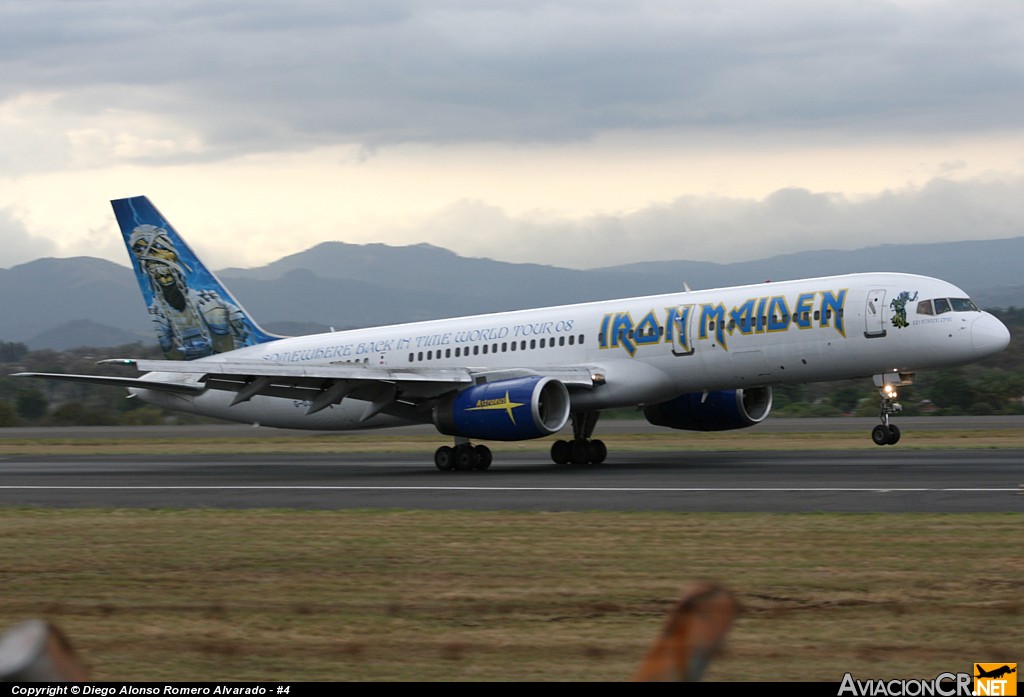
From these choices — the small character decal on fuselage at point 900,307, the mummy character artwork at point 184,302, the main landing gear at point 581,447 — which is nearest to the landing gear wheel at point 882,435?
the small character decal on fuselage at point 900,307

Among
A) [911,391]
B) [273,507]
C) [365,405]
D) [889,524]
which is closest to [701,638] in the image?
[889,524]

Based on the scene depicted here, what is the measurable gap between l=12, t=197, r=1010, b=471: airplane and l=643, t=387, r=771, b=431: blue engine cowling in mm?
34

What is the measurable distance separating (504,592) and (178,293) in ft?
90.1

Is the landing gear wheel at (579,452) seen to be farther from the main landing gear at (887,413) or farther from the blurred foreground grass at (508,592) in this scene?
the blurred foreground grass at (508,592)

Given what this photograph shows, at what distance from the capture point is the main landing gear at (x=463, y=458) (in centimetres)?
2897

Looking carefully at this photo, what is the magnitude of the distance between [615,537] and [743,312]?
46.5ft

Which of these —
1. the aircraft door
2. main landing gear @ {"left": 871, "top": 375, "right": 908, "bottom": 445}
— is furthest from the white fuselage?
main landing gear @ {"left": 871, "top": 375, "right": 908, "bottom": 445}

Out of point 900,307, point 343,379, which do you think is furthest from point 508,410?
point 900,307

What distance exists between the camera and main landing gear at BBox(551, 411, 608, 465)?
31.5 meters

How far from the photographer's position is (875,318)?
2705 centimetres

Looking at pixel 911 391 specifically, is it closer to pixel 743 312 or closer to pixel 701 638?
pixel 743 312

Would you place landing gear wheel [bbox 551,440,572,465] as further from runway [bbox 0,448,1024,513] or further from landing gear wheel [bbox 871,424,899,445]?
landing gear wheel [bbox 871,424,899,445]

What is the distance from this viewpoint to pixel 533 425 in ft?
88.6

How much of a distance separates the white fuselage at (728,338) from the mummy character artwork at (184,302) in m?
5.49
